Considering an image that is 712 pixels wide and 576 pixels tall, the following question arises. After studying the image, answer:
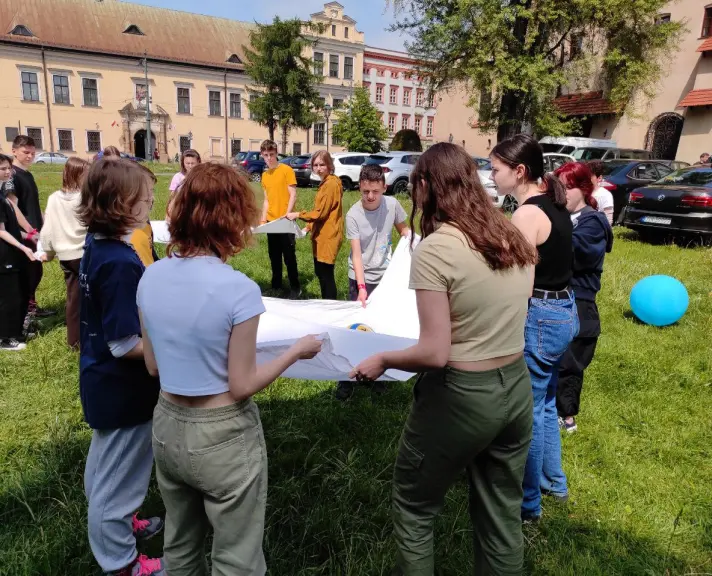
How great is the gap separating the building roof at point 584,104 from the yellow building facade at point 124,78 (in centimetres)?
1903

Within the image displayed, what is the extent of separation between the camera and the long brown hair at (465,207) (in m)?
1.70

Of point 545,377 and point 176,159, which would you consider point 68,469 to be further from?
point 176,159

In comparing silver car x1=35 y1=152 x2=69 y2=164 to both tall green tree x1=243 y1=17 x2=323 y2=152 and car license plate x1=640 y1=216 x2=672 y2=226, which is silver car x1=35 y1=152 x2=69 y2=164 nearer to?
tall green tree x1=243 y1=17 x2=323 y2=152

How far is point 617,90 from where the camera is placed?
20.5 m

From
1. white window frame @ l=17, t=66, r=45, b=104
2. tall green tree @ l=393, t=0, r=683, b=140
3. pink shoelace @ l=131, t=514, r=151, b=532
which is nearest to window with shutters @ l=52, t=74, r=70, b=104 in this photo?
white window frame @ l=17, t=66, r=45, b=104

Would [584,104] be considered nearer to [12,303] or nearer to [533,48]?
[533,48]

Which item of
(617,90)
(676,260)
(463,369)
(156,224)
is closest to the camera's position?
(463,369)

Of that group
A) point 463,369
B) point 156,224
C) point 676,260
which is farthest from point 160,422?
point 676,260

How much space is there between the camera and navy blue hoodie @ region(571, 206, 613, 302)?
3.06 meters

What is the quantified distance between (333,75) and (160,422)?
184 ft

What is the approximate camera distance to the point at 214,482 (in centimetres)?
161

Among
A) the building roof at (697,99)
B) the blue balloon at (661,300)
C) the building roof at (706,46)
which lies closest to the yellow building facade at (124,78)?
the building roof at (706,46)

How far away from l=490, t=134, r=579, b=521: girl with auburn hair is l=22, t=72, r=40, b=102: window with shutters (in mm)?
49467

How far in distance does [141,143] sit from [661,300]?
159 feet
